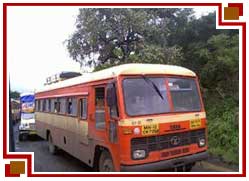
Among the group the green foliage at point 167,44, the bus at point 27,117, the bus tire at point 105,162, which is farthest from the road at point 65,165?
the green foliage at point 167,44

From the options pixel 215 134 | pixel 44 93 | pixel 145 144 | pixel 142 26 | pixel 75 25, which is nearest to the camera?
pixel 145 144

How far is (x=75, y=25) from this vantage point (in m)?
16.4

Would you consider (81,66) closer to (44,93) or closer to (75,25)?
(75,25)

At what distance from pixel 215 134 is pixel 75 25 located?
8.17m

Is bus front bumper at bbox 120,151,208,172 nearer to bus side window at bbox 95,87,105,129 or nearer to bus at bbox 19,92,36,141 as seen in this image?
bus side window at bbox 95,87,105,129

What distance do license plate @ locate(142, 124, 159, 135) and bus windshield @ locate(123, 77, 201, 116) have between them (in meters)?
0.23

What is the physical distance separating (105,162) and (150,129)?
1.22 metres

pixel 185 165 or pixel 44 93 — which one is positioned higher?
pixel 44 93

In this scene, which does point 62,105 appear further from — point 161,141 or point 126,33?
point 126,33

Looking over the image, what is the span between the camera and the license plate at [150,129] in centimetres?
634

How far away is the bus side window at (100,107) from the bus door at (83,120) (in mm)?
581

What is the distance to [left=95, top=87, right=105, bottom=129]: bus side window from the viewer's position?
717cm

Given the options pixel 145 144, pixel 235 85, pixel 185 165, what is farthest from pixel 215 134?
pixel 145 144

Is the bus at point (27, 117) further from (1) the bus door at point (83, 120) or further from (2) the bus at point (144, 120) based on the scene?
(2) the bus at point (144, 120)
